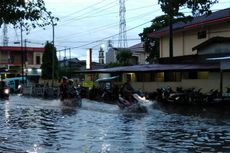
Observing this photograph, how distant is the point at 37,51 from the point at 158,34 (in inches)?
2126

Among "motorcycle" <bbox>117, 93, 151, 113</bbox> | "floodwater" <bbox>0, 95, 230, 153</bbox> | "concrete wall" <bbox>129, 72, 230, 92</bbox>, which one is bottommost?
"floodwater" <bbox>0, 95, 230, 153</bbox>

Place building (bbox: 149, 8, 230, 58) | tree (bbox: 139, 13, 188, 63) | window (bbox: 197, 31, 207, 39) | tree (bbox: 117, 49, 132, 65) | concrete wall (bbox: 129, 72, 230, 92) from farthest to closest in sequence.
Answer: tree (bbox: 117, 49, 132, 65) → tree (bbox: 139, 13, 188, 63) → window (bbox: 197, 31, 207, 39) → building (bbox: 149, 8, 230, 58) → concrete wall (bbox: 129, 72, 230, 92)

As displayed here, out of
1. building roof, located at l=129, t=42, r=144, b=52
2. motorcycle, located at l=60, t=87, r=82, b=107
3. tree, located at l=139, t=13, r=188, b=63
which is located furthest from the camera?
building roof, located at l=129, t=42, r=144, b=52

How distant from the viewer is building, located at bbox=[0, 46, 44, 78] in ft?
306

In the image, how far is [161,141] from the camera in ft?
47.1

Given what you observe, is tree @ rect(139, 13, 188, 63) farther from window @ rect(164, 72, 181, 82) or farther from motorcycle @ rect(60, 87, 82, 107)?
motorcycle @ rect(60, 87, 82, 107)

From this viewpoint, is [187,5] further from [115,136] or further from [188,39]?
[188,39]

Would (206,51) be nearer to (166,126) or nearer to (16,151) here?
(166,126)

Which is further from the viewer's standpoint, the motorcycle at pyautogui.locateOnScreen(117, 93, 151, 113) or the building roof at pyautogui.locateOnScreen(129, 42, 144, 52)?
the building roof at pyautogui.locateOnScreen(129, 42, 144, 52)

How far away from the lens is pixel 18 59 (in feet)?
329

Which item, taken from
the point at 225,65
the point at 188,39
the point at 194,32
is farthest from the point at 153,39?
the point at 225,65

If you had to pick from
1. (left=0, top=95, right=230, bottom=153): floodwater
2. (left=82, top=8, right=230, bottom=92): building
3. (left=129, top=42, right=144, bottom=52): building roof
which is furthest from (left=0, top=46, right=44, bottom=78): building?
(left=0, top=95, right=230, bottom=153): floodwater

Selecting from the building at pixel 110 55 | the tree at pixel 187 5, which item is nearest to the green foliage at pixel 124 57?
the building at pixel 110 55

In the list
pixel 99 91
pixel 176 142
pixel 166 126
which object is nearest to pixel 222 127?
pixel 166 126
